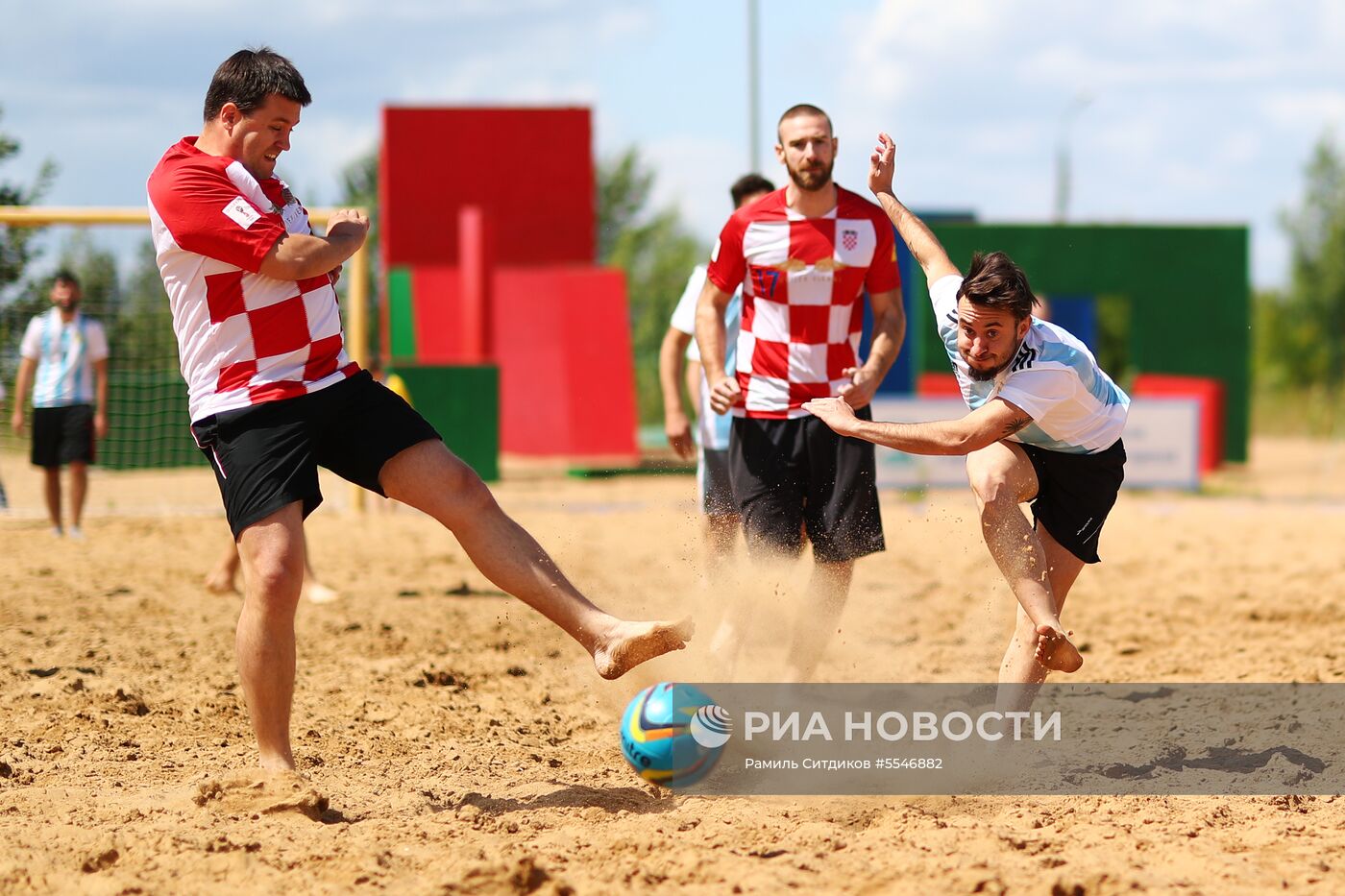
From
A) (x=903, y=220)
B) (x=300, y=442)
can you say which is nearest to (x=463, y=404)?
(x=903, y=220)

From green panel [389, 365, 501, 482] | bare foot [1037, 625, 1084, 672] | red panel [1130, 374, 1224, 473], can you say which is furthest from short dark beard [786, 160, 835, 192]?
red panel [1130, 374, 1224, 473]

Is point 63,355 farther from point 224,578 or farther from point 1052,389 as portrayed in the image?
point 1052,389

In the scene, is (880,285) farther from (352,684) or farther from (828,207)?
(352,684)

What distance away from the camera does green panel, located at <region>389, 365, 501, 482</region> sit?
15.7m

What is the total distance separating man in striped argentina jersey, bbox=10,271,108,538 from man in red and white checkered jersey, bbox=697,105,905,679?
6.96 metres

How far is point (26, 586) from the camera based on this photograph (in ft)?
26.3

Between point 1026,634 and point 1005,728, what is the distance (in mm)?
327

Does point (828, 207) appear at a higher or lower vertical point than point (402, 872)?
higher

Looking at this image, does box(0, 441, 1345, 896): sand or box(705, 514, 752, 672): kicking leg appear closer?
box(0, 441, 1345, 896): sand

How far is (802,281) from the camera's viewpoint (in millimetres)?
5293

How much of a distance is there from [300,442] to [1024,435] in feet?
7.34

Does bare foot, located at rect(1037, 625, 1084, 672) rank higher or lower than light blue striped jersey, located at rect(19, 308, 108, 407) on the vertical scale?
lower

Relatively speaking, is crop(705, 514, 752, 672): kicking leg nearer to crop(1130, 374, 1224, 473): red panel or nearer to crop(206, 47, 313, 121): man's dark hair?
crop(206, 47, 313, 121): man's dark hair

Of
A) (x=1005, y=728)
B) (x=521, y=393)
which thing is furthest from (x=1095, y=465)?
(x=521, y=393)
